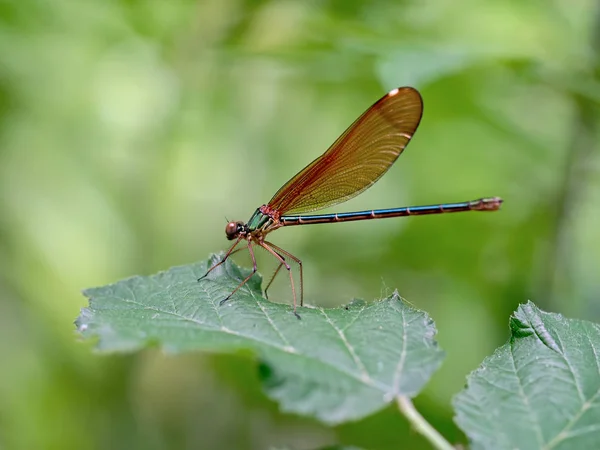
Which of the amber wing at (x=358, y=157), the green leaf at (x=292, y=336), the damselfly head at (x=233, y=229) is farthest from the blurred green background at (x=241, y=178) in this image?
the green leaf at (x=292, y=336)

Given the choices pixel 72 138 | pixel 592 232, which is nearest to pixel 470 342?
pixel 592 232

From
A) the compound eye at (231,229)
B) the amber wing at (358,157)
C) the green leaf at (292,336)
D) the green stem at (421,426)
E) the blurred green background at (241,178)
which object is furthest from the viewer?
the blurred green background at (241,178)

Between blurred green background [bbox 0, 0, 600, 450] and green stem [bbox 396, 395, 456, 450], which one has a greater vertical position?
blurred green background [bbox 0, 0, 600, 450]

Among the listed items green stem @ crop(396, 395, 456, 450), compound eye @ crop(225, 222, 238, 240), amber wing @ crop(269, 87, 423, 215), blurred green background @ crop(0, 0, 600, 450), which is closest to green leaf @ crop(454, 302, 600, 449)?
green stem @ crop(396, 395, 456, 450)

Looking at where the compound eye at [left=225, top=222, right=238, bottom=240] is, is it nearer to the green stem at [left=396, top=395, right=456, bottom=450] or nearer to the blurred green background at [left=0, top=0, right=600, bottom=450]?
the blurred green background at [left=0, top=0, right=600, bottom=450]

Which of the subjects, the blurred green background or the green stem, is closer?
the green stem

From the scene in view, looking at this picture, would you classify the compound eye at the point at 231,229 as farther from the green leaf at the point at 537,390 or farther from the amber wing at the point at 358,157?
the green leaf at the point at 537,390

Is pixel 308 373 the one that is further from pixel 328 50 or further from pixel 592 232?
pixel 592 232
